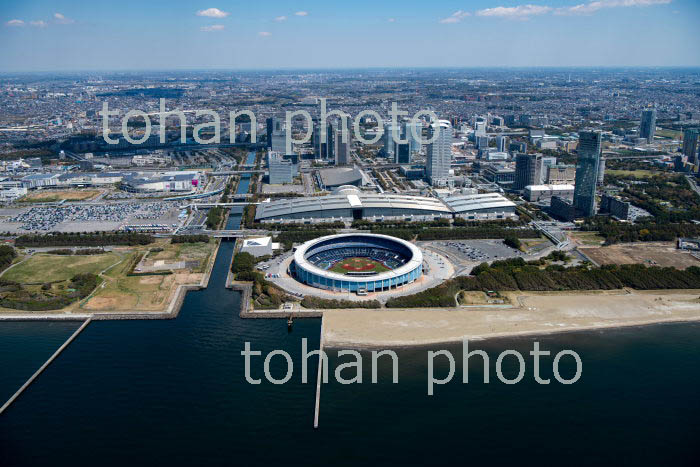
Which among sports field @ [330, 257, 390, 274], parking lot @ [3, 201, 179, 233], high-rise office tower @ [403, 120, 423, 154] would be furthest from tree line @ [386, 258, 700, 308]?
high-rise office tower @ [403, 120, 423, 154]

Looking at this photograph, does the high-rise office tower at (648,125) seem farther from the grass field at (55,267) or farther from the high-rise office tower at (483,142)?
the grass field at (55,267)

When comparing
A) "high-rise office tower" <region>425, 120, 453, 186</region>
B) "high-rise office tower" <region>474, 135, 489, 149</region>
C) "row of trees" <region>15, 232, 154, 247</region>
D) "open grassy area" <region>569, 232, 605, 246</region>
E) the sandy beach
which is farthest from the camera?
"high-rise office tower" <region>474, 135, 489, 149</region>

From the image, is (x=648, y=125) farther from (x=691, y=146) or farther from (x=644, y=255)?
(x=644, y=255)

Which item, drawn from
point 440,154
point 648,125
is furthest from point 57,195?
point 648,125

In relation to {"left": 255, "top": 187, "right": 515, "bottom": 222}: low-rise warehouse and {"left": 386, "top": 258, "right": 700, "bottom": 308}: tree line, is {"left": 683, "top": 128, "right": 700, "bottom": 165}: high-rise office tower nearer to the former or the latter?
{"left": 255, "top": 187, "right": 515, "bottom": 222}: low-rise warehouse

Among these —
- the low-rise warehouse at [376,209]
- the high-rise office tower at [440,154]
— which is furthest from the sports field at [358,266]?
the high-rise office tower at [440,154]

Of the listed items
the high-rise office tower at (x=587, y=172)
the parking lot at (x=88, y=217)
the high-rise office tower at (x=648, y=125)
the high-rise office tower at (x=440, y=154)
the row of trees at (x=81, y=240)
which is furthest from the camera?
the high-rise office tower at (x=648, y=125)
